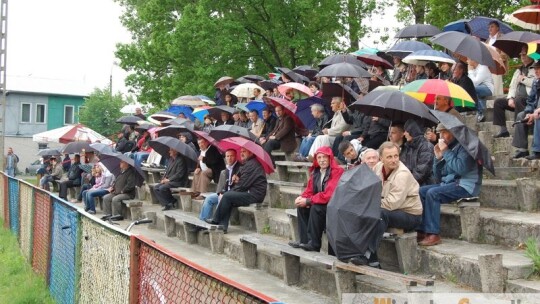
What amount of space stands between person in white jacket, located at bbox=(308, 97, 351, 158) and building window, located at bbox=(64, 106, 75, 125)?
44645 millimetres

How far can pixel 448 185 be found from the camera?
25.4 feet

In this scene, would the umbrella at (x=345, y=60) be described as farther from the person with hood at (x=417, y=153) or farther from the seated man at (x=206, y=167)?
the person with hood at (x=417, y=153)

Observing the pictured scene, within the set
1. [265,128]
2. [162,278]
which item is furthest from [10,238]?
[162,278]

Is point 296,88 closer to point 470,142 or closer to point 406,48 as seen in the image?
point 406,48

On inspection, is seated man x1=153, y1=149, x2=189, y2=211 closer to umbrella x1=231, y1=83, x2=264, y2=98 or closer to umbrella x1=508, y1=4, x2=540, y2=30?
umbrella x1=231, y1=83, x2=264, y2=98

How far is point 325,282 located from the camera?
7691mm

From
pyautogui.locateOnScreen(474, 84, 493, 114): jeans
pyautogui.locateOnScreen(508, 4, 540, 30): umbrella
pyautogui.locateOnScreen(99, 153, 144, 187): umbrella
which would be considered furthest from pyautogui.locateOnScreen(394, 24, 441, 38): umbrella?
pyautogui.locateOnScreen(99, 153, 144, 187): umbrella

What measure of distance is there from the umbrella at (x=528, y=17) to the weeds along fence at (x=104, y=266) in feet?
29.2

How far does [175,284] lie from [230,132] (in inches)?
343

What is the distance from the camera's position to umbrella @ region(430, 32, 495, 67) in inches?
415

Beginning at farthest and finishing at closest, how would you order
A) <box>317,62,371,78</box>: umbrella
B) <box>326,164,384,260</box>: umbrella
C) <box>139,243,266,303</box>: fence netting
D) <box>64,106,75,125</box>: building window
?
<box>64,106,75,125</box>: building window < <box>317,62,371,78</box>: umbrella < <box>326,164,384,260</box>: umbrella < <box>139,243,266,303</box>: fence netting

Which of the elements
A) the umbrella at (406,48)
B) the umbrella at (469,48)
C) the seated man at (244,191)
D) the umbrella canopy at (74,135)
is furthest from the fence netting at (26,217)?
the umbrella canopy at (74,135)

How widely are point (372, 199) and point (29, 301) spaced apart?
4.85m

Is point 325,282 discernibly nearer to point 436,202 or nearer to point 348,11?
point 436,202
